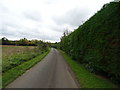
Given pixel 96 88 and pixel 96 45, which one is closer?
pixel 96 88

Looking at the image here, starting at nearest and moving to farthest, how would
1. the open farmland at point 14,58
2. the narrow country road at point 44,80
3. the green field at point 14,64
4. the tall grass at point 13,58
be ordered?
the narrow country road at point 44,80, the green field at point 14,64, the tall grass at point 13,58, the open farmland at point 14,58

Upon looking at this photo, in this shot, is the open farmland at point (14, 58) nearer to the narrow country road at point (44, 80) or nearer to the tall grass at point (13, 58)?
the tall grass at point (13, 58)

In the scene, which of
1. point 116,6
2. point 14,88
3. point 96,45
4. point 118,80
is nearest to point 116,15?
point 116,6

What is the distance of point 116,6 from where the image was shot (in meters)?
6.71

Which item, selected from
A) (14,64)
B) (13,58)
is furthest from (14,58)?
(14,64)

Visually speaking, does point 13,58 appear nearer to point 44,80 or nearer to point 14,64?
point 14,64

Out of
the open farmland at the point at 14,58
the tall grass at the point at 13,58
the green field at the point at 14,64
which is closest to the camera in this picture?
the green field at the point at 14,64

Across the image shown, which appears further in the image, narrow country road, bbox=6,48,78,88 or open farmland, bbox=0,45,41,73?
open farmland, bbox=0,45,41,73

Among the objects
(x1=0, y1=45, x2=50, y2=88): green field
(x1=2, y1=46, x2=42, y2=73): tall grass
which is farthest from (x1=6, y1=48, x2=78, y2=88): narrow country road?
(x1=2, y1=46, x2=42, y2=73): tall grass

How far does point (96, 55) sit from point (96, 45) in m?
0.73

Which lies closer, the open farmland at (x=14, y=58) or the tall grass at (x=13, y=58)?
the tall grass at (x=13, y=58)

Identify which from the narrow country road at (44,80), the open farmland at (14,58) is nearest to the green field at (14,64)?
the open farmland at (14,58)

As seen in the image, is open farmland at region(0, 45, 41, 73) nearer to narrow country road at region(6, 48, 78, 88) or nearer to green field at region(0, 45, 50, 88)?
green field at region(0, 45, 50, 88)

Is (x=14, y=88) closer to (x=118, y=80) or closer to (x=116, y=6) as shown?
(x=118, y=80)
